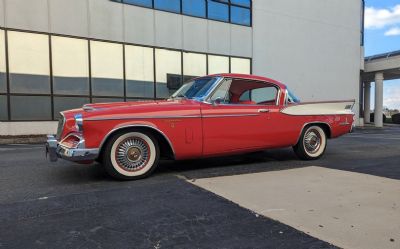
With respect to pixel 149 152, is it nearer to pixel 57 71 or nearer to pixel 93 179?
pixel 93 179

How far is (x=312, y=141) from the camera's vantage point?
23.3ft

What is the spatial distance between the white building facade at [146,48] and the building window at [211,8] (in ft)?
0.17

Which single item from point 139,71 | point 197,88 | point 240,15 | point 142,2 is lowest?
point 197,88

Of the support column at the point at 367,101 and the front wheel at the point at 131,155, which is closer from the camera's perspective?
the front wheel at the point at 131,155

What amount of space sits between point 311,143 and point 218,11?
1419 cm

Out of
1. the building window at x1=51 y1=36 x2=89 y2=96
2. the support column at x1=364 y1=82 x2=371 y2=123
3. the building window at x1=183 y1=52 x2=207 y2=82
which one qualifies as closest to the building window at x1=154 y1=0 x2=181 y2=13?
the building window at x1=183 y1=52 x2=207 y2=82

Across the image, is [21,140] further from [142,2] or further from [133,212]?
[133,212]

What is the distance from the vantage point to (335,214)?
11.9 feet

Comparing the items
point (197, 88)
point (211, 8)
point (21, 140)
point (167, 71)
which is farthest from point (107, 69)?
point (197, 88)

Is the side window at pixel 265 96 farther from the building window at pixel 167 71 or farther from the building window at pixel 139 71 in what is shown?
the building window at pixel 167 71

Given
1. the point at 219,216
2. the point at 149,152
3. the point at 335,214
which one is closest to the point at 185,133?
the point at 149,152

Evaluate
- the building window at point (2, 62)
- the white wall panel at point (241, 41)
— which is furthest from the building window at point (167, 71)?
the building window at point (2, 62)

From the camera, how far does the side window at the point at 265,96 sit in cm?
675

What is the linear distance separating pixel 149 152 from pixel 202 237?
96.8 inches
